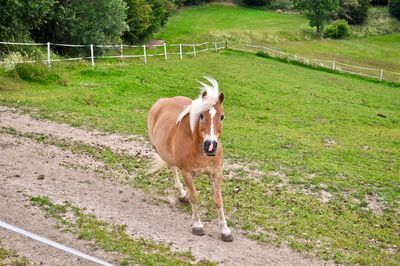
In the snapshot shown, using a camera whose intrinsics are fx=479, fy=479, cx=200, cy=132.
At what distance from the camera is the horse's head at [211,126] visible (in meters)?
6.76

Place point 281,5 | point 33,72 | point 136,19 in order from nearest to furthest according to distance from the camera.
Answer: point 33,72 < point 136,19 < point 281,5

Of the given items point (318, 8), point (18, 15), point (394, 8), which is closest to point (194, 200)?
point (18, 15)

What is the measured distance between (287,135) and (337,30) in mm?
51906

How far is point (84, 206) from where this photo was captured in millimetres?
8320

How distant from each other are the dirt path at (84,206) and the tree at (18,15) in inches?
578

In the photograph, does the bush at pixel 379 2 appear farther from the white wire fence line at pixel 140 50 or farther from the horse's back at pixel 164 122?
the horse's back at pixel 164 122

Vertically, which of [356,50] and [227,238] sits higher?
[227,238]

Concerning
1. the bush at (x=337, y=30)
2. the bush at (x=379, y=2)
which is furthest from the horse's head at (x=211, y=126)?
the bush at (x=379, y=2)

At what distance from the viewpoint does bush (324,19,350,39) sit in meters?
64.1

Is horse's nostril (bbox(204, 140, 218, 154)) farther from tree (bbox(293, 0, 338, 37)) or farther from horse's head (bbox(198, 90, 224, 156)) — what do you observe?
tree (bbox(293, 0, 338, 37))

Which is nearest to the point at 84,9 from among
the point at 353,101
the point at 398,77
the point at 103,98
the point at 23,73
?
the point at 23,73

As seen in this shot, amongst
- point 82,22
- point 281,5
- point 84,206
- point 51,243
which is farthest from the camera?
point 281,5

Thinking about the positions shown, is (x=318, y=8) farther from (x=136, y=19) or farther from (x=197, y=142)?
(x=197, y=142)

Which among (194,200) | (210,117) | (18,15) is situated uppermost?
(18,15)
